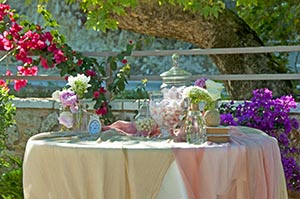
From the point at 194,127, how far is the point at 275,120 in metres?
1.66

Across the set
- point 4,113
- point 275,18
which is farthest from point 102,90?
point 275,18

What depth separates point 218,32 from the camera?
6.17 meters

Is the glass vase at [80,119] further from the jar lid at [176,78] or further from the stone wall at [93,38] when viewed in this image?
the stone wall at [93,38]

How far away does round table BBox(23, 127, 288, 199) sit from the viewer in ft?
9.10

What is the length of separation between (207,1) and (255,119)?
1553mm

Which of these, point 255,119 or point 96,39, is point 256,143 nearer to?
point 255,119

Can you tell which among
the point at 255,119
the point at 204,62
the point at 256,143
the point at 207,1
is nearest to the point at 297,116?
the point at 255,119

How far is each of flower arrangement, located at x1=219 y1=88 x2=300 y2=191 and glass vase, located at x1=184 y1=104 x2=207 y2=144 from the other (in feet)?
4.64

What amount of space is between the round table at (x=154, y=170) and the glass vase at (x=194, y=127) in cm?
6

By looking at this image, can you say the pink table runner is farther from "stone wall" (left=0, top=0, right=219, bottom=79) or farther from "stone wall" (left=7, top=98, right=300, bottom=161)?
"stone wall" (left=0, top=0, right=219, bottom=79)

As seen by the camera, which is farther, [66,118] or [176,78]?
[66,118]

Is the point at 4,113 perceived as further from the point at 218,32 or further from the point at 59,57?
the point at 218,32

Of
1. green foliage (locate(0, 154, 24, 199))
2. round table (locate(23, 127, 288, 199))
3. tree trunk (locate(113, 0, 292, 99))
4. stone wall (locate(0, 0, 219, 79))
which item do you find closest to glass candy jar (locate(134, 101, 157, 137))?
round table (locate(23, 127, 288, 199))

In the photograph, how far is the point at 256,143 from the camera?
2.96 m
